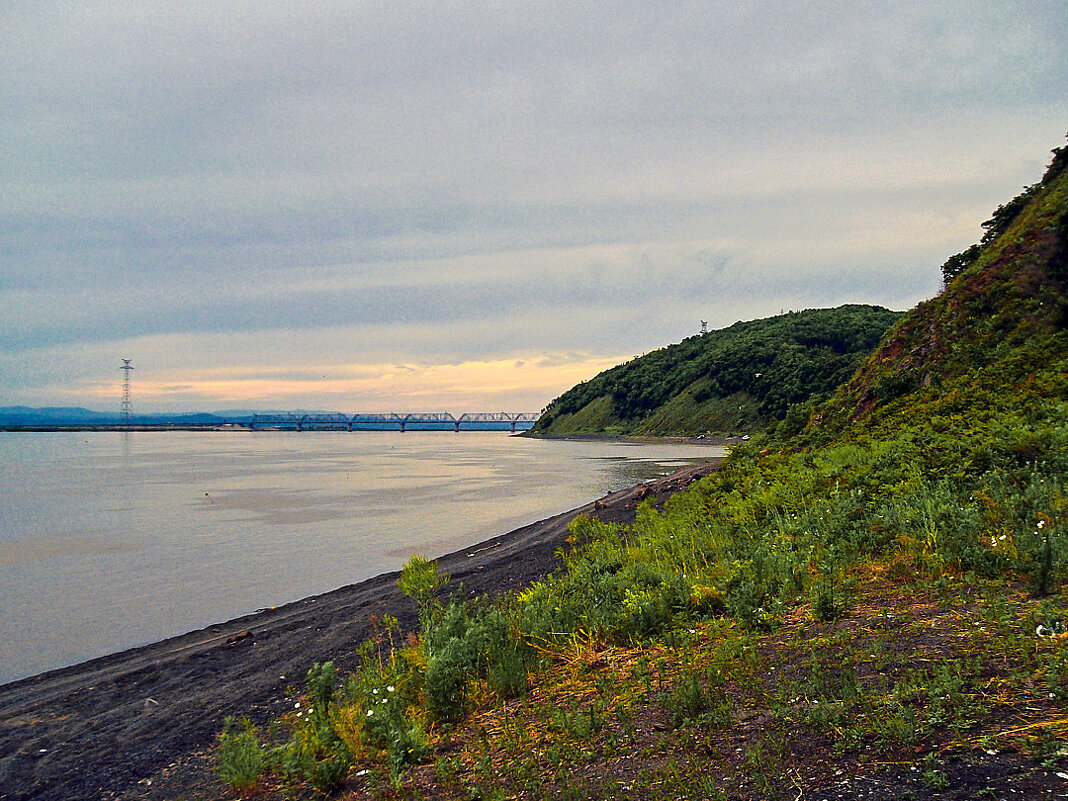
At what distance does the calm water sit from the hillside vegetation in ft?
34.2

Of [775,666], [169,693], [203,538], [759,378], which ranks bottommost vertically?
[203,538]

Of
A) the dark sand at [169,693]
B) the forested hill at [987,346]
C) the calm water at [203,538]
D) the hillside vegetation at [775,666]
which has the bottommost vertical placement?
the calm water at [203,538]

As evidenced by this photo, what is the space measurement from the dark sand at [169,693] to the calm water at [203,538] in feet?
6.93

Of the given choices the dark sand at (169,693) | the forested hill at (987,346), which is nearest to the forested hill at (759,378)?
the forested hill at (987,346)

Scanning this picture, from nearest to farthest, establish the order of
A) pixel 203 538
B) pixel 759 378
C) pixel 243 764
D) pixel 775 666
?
pixel 775 666 → pixel 243 764 → pixel 203 538 → pixel 759 378

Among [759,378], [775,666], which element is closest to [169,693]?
[775,666]

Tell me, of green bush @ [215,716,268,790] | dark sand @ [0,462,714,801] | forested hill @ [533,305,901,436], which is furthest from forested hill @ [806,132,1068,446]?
forested hill @ [533,305,901,436]

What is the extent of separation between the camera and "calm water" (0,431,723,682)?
20.2 meters

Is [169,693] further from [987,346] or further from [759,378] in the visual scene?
[759,378]

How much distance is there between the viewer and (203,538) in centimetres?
3444

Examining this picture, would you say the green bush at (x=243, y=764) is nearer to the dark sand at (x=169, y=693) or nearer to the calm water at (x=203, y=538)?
the dark sand at (x=169, y=693)

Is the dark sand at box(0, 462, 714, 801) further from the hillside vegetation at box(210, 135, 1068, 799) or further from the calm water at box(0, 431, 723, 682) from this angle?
the calm water at box(0, 431, 723, 682)

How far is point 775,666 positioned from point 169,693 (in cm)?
1139

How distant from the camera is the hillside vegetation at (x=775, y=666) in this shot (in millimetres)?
5172
